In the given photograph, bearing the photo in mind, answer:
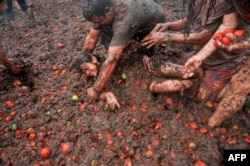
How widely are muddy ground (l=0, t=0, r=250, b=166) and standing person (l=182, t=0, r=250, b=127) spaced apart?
0.38 meters

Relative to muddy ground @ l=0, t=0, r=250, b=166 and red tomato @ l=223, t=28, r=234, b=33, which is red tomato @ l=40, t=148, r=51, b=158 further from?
red tomato @ l=223, t=28, r=234, b=33

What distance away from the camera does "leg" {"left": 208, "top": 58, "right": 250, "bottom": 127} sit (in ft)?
7.33

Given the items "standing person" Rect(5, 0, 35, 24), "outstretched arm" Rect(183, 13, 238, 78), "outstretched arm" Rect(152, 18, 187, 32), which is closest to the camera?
"outstretched arm" Rect(183, 13, 238, 78)

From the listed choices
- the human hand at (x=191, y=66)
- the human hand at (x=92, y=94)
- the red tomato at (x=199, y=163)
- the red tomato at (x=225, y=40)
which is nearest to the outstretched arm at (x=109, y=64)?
the human hand at (x=92, y=94)

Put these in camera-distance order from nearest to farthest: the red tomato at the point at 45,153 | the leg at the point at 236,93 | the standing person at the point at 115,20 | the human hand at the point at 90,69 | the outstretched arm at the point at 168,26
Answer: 1. the leg at the point at 236,93
2. the red tomato at the point at 45,153
3. the standing person at the point at 115,20
4. the outstretched arm at the point at 168,26
5. the human hand at the point at 90,69

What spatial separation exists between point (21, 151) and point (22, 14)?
447 centimetres

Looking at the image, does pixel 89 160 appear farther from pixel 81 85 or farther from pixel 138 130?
pixel 81 85

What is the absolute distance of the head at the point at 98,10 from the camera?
2.62 m

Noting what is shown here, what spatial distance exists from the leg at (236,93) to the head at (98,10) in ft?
5.07

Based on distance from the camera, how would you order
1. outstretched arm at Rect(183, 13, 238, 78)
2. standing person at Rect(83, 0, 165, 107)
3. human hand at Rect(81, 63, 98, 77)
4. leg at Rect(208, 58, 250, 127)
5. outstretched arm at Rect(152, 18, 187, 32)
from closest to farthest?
leg at Rect(208, 58, 250, 127) → outstretched arm at Rect(183, 13, 238, 78) → standing person at Rect(83, 0, 165, 107) → outstretched arm at Rect(152, 18, 187, 32) → human hand at Rect(81, 63, 98, 77)

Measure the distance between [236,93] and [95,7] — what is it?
1.77m

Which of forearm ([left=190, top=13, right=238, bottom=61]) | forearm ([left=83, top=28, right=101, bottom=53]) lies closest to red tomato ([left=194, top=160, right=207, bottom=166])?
forearm ([left=190, top=13, right=238, bottom=61])

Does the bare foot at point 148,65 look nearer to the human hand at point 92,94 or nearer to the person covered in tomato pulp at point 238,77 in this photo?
the human hand at point 92,94

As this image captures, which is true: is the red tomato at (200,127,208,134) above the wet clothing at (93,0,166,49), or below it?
below
